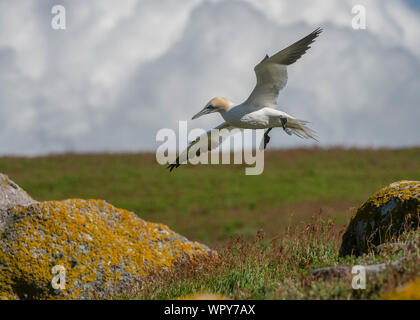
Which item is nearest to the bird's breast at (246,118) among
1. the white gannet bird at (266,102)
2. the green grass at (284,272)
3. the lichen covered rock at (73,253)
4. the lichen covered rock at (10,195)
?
the white gannet bird at (266,102)

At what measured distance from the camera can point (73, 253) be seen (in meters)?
8.88

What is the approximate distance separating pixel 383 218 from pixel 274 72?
2.86m

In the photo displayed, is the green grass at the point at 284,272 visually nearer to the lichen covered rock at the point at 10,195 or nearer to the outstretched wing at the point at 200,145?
the outstretched wing at the point at 200,145

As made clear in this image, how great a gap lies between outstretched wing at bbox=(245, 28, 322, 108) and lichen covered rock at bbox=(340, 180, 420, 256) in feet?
7.79

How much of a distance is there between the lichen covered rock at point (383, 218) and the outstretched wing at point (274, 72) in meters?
2.37

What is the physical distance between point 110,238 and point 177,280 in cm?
176

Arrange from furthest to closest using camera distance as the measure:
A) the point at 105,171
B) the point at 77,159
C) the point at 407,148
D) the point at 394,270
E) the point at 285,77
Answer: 1. the point at 407,148
2. the point at 77,159
3. the point at 105,171
4. the point at 285,77
5. the point at 394,270

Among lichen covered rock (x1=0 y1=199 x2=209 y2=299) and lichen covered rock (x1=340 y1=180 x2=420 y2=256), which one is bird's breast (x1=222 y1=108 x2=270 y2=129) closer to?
lichen covered rock (x1=340 y1=180 x2=420 y2=256)

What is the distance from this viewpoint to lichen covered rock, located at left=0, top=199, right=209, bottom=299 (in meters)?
8.67

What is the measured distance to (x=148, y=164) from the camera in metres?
32.9

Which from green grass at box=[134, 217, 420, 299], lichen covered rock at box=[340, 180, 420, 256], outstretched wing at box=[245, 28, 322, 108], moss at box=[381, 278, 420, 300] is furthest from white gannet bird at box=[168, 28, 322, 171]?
moss at box=[381, 278, 420, 300]

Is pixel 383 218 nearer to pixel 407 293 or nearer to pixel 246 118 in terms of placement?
pixel 246 118
